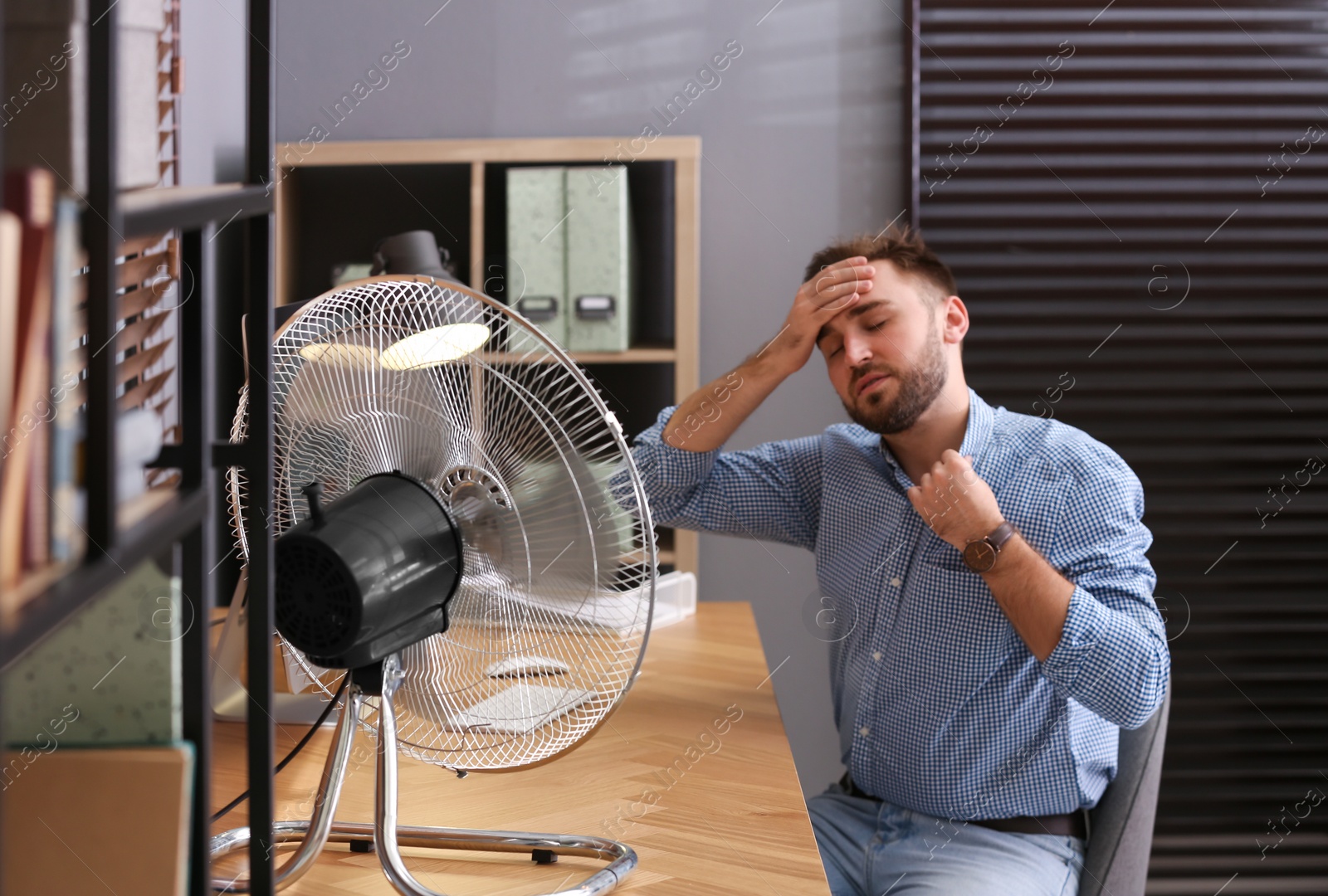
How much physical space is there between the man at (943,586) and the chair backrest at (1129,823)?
0.09 ft

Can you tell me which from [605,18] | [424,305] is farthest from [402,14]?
[424,305]

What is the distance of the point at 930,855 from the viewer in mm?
1369

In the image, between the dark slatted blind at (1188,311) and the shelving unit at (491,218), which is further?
the dark slatted blind at (1188,311)

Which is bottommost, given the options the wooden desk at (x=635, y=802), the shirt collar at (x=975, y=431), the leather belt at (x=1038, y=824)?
the leather belt at (x=1038, y=824)

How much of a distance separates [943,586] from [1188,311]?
4.27 feet

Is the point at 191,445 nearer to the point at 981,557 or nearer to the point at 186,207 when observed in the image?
the point at 186,207

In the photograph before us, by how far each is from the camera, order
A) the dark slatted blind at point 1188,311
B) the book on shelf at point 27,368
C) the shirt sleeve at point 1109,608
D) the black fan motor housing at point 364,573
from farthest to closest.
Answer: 1. the dark slatted blind at point 1188,311
2. the shirt sleeve at point 1109,608
3. the black fan motor housing at point 364,573
4. the book on shelf at point 27,368

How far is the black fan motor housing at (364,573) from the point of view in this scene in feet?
2.92

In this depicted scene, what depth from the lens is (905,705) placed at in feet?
4.89

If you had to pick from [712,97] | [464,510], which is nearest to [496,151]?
[712,97]

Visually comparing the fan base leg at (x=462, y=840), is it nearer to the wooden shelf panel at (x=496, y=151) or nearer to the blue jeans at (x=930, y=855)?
the blue jeans at (x=930, y=855)

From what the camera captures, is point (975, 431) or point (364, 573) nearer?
point (364, 573)

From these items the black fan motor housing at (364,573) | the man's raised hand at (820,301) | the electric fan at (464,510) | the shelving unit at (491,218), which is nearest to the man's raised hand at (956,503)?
the man's raised hand at (820,301)

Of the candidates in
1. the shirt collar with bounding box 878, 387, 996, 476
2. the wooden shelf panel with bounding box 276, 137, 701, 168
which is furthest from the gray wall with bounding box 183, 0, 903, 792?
the shirt collar with bounding box 878, 387, 996, 476
